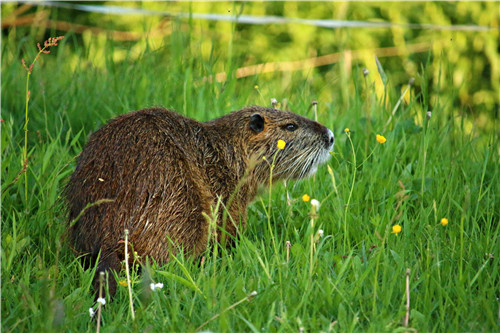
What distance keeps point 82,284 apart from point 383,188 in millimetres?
1488

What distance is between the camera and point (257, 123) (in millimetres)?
3361

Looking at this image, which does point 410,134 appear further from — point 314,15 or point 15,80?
point 314,15

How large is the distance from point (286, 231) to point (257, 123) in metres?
0.68

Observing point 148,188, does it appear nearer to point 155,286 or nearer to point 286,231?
point 155,286

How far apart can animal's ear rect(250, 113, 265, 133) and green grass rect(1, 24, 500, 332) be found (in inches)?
13.3

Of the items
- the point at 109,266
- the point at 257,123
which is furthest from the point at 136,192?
the point at 257,123

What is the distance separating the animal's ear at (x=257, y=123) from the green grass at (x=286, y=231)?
337mm

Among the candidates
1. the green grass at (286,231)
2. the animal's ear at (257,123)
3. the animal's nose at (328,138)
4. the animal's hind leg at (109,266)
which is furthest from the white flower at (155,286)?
the animal's nose at (328,138)

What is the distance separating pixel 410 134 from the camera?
3.77 m

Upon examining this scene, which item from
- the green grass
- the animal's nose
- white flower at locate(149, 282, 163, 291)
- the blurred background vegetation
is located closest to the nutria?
the green grass

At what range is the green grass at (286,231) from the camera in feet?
7.39

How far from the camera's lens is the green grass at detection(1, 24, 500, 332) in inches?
88.7

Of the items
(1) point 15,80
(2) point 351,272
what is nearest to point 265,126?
(2) point 351,272

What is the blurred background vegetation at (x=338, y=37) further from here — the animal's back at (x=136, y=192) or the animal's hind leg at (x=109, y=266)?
the animal's hind leg at (x=109, y=266)
